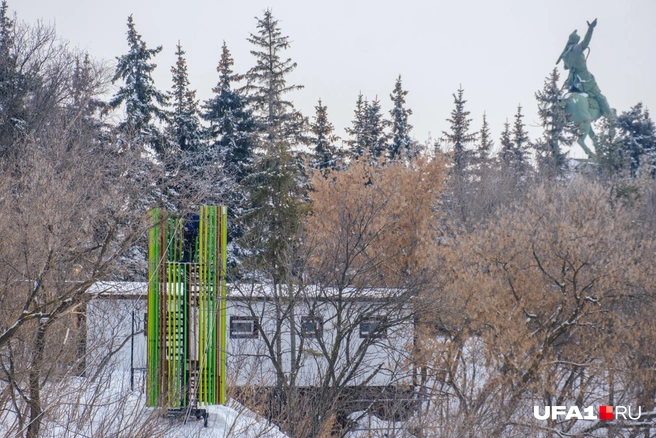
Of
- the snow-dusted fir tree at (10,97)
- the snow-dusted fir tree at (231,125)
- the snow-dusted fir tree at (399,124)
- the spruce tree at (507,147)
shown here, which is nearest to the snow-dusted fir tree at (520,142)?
the spruce tree at (507,147)

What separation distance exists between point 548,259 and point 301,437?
995 centimetres

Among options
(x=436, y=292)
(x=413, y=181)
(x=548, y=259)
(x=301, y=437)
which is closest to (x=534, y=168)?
(x=413, y=181)

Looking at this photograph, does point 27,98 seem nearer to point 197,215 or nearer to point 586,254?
point 197,215

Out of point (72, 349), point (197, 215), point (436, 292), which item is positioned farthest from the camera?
point (436, 292)

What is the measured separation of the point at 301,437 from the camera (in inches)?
496

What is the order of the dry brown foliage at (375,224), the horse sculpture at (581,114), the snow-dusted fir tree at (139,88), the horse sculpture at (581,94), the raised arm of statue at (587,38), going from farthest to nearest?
the raised arm of statue at (587,38) < the horse sculpture at (581,94) < the horse sculpture at (581,114) < the snow-dusted fir tree at (139,88) < the dry brown foliage at (375,224)

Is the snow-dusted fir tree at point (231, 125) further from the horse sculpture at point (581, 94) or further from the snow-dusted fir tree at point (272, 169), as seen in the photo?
the horse sculpture at point (581, 94)

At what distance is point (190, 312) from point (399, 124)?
25.7 m

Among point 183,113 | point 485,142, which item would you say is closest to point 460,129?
point 485,142

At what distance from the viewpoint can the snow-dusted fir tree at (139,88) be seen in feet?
87.8

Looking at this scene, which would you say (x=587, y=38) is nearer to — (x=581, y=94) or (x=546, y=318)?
(x=581, y=94)

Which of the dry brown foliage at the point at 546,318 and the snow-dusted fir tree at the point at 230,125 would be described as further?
the snow-dusted fir tree at the point at 230,125

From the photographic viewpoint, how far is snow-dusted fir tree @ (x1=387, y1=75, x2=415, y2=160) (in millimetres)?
35281

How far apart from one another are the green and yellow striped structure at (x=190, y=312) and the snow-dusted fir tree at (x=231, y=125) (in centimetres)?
1757
